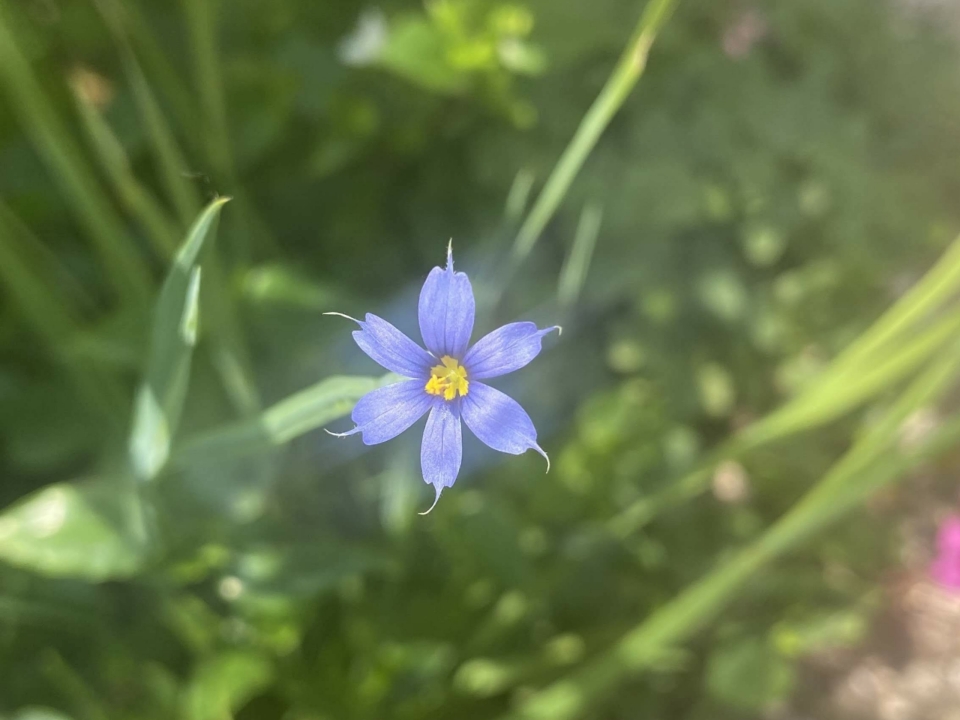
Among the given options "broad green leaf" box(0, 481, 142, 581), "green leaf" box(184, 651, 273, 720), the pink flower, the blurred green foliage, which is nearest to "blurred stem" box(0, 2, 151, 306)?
the blurred green foliage

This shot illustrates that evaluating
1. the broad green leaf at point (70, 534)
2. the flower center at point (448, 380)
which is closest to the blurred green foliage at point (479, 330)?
the broad green leaf at point (70, 534)

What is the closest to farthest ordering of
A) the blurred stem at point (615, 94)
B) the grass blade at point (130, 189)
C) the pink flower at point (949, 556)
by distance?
1. the blurred stem at point (615, 94)
2. the grass blade at point (130, 189)
3. the pink flower at point (949, 556)

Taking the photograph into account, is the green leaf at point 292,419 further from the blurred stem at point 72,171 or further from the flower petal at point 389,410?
the blurred stem at point 72,171

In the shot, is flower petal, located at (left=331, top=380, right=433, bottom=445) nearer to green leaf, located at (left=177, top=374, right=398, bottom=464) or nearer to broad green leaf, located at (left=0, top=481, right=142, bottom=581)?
green leaf, located at (left=177, top=374, right=398, bottom=464)

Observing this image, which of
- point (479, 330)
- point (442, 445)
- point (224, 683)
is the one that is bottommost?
point (442, 445)

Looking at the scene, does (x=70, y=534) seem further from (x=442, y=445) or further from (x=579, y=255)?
(x=579, y=255)

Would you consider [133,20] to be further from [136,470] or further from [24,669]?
[24,669]

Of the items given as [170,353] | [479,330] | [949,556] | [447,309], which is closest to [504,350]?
[447,309]
